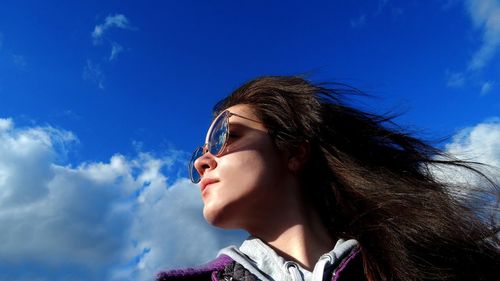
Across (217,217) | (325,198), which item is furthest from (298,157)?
(217,217)

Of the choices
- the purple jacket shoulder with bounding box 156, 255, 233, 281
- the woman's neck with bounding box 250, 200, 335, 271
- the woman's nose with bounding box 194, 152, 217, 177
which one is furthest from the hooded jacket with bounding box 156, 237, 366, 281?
the woman's nose with bounding box 194, 152, 217, 177

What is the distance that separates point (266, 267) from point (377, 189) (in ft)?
3.63

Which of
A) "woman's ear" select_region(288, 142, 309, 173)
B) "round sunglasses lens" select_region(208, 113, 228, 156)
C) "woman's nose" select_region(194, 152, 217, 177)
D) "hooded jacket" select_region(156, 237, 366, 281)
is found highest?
"round sunglasses lens" select_region(208, 113, 228, 156)

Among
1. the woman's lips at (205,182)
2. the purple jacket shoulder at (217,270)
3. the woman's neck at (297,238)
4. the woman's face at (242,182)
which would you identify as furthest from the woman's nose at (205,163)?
the purple jacket shoulder at (217,270)

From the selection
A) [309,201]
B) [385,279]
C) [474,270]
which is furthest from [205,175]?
[474,270]

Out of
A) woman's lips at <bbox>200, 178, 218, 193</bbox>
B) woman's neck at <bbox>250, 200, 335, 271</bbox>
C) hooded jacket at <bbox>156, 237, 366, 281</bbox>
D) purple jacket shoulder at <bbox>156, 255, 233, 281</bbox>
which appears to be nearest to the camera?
hooded jacket at <bbox>156, 237, 366, 281</bbox>

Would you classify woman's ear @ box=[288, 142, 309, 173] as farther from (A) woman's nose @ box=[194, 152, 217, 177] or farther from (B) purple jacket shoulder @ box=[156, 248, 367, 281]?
(B) purple jacket shoulder @ box=[156, 248, 367, 281]

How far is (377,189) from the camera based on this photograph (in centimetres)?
327

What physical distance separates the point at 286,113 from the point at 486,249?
1665mm

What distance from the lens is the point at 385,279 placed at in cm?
270

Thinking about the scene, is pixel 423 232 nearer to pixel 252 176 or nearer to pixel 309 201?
pixel 309 201

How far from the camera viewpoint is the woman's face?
2848 mm

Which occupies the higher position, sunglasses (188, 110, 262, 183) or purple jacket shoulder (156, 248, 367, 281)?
sunglasses (188, 110, 262, 183)

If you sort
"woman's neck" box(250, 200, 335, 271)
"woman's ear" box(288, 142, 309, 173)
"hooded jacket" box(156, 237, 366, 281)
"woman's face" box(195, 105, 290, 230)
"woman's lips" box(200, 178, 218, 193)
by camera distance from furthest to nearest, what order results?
"woman's ear" box(288, 142, 309, 173) < "woman's lips" box(200, 178, 218, 193) < "woman's face" box(195, 105, 290, 230) < "woman's neck" box(250, 200, 335, 271) < "hooded jacket" box(156, 237, 366, 281)
